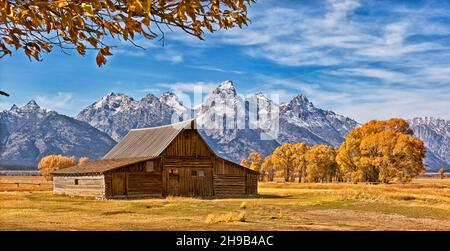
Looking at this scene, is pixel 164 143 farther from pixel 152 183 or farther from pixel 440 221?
pixel 440 221

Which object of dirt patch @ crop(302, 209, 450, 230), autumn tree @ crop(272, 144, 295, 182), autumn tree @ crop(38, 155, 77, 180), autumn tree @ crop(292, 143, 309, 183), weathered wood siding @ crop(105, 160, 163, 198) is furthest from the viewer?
autumn tree @ crop(272, 144, 295, 182)

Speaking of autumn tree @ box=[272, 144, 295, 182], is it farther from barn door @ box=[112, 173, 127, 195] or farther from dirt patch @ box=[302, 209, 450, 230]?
A: dirt patch @ box=[302, 209, 450, 230]

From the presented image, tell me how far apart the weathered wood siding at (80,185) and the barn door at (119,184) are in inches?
41.1

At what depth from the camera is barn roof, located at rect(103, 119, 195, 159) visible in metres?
54.9

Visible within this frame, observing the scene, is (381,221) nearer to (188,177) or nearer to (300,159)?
(188,177)

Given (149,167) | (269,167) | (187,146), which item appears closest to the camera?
(149,167)

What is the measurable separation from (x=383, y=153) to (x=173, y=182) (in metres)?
42.8

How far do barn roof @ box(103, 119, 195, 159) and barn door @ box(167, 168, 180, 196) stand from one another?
2444mm

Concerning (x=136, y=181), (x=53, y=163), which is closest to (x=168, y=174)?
(x=136, y=181)

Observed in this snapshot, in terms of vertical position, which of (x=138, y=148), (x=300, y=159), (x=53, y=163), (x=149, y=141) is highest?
(x=149, y=141)

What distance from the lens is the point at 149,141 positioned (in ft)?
194

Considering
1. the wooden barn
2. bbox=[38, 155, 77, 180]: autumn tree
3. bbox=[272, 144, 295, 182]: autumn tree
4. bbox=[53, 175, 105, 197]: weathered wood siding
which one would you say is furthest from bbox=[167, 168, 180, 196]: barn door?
bbox=[272, 144, 295, 182]: autumn tree

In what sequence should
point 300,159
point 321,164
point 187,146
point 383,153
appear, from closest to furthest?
point 187,146 → point 383,153 → point 321,164 → point 300,159
